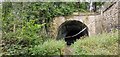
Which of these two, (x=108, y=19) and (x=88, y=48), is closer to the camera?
(x=88, y=48)

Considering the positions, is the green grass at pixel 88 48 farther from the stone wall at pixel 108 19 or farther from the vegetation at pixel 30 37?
the stone wall at pixel 108 19

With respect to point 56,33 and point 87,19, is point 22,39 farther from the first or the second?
point 87,19

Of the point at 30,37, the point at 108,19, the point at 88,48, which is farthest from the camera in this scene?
the point at 108,19

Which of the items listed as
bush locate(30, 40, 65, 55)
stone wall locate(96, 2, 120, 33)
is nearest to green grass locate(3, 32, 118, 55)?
bush locate(30, 40, 65, 55)

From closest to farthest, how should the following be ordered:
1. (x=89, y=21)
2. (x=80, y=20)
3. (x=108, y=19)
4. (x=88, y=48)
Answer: (x=88, y=48) < (x=108, y=19) < (x=89, y=21) < (x=80, y=20)

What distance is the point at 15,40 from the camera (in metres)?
6.79

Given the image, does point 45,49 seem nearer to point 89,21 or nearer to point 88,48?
point 88,48

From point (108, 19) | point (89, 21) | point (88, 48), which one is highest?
point (108, 19)

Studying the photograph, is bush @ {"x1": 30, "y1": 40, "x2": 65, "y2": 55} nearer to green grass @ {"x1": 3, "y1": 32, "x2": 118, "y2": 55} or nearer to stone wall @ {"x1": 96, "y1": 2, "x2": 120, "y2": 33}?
green grass @ {"x1": 3, "y1": 32, "x2": 118, "y2": 55}

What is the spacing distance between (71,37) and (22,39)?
266 inches

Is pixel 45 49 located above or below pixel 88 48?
below

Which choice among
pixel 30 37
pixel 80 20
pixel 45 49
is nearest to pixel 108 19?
pixel 80 20

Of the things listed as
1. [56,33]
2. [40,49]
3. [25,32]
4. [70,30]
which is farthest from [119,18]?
[70,30]

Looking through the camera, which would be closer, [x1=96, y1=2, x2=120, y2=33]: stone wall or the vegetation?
the vegetation
